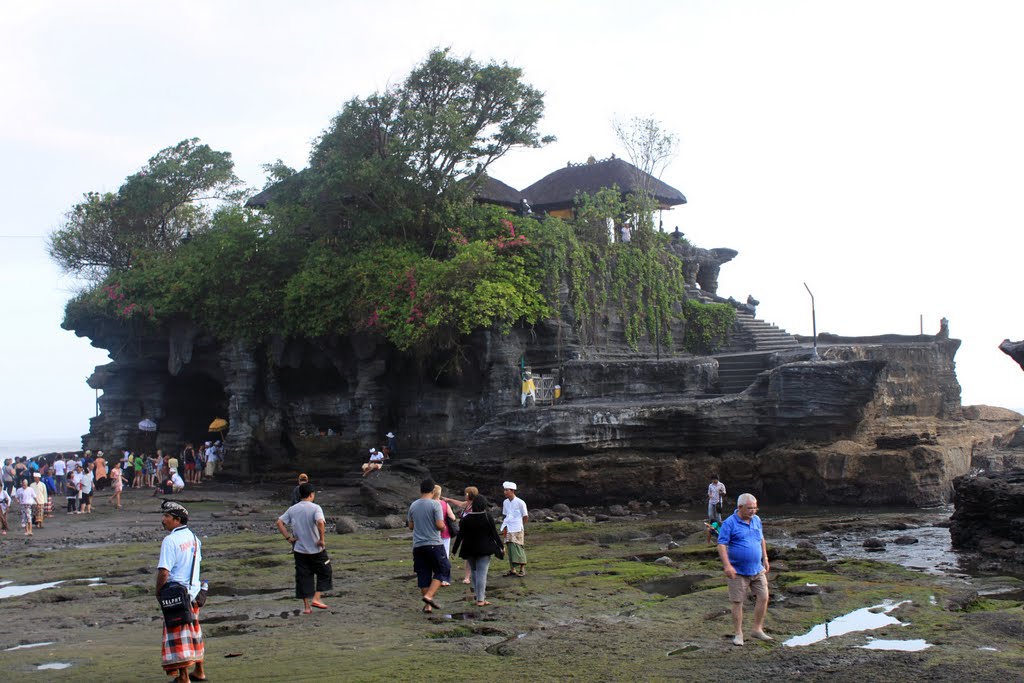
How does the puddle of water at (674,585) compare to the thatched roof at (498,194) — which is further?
the thatched roof at (498,194)

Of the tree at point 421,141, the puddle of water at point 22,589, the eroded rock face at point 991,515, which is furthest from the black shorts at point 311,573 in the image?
the tree at point 421,141

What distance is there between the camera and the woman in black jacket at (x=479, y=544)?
11203mm

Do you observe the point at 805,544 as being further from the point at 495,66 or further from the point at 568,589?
the point at 495,66

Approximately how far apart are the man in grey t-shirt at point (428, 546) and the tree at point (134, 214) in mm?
29024

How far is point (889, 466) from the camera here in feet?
77.9

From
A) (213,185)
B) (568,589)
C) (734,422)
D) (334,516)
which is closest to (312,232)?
(213,185)

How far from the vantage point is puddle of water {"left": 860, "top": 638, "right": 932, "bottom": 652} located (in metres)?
8.53

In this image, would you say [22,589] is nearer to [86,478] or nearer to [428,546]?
[428,546]

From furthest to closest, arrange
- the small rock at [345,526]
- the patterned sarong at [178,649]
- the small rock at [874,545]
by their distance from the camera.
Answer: the small rock at [345,526], the small rock at [874,545], the patterned sarong at [178,649]

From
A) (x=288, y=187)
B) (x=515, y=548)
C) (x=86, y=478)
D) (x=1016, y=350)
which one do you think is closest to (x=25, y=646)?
(x=515, y=548)

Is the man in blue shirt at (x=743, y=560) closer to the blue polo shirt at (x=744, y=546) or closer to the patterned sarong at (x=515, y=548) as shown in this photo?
the blue polo shirt at (x=744, y=546)

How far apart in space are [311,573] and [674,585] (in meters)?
4.78

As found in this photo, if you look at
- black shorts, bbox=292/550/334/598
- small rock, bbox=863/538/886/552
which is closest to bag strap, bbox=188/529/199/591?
black shorts, bbox=292/550/334/598

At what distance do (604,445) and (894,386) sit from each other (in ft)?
34.6
